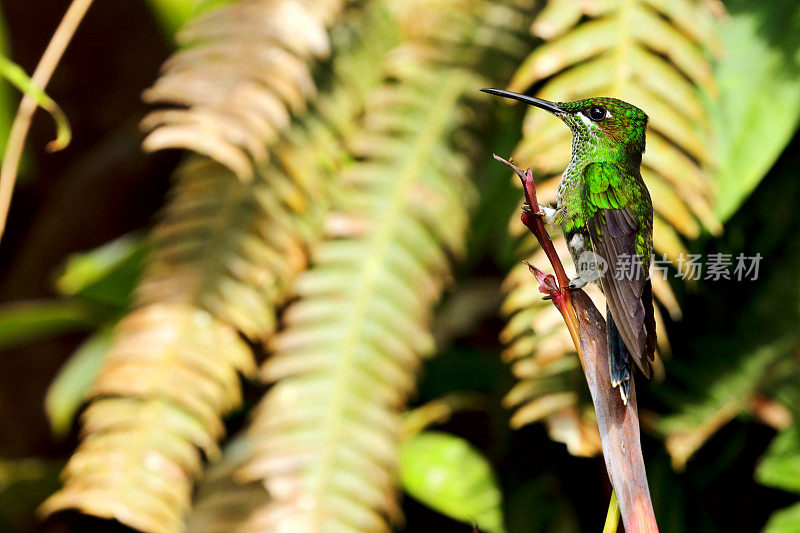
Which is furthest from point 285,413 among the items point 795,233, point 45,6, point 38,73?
point 45,6

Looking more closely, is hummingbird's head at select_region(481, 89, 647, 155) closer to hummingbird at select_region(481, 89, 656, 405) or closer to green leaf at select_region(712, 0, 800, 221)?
hummingbird at select_region(481, 89, 656, 405)

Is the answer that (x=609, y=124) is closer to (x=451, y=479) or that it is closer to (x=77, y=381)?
(x=451, y=479)

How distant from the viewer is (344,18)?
1622mm

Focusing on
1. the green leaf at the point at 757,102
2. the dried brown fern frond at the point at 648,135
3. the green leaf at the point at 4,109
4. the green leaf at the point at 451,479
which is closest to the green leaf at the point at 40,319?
the green leaf at the point at 4,109

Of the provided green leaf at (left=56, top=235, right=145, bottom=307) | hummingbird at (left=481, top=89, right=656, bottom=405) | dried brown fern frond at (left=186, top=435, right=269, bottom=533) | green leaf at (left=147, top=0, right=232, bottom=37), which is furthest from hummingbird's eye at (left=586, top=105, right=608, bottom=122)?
green leaf at (left=147, top=0, right=232, bottom=37)

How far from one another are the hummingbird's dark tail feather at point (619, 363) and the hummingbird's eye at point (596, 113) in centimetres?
10

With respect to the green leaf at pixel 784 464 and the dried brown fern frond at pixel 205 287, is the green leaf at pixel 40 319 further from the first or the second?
the green leaf at pixel 784 464

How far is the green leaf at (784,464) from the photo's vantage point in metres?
1.12

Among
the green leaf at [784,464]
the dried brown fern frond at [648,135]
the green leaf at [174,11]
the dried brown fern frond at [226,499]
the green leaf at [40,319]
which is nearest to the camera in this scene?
the dried brown fern frond at [648,135]

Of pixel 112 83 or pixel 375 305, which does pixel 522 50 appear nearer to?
pixel 375 305

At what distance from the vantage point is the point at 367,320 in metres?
1.33

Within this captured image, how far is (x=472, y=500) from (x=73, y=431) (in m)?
1.75

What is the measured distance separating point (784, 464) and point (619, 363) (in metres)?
1.03

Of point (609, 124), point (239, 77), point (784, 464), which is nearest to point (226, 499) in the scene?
point (239, 77)
